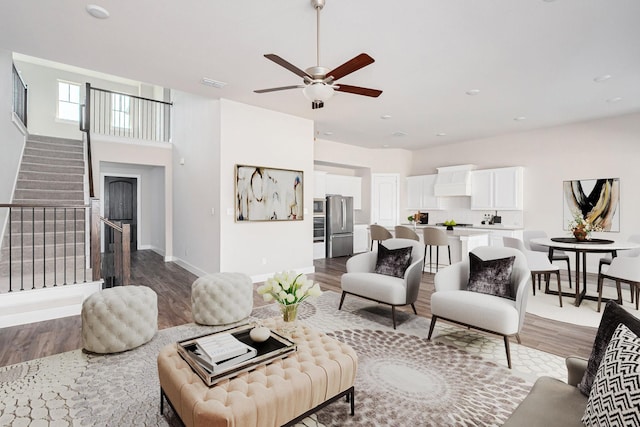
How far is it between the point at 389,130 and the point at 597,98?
3.44m

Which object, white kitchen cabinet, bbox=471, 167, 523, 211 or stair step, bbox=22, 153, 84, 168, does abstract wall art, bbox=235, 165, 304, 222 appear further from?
white kitchen cabinet, bbox=471, 167, 523, 211

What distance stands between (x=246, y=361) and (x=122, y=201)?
28.9ft

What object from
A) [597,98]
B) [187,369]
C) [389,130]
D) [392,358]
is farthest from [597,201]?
[187,369]

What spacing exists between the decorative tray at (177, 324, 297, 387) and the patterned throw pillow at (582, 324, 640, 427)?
1451 millimetres

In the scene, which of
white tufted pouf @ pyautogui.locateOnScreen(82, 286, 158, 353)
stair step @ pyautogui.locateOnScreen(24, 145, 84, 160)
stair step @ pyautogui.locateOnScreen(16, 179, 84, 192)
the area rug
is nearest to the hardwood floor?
the area rug

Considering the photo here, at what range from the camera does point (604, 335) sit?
1.44m

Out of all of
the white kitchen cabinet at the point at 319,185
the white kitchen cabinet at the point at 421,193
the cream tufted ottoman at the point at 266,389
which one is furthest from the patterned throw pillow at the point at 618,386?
the white kitchen cabinet at the point at 421,193

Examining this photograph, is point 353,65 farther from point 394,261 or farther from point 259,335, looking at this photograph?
point 394,261

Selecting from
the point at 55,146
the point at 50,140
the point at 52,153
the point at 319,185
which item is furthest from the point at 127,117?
the point at 319,185

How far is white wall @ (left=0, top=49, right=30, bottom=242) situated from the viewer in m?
4.57

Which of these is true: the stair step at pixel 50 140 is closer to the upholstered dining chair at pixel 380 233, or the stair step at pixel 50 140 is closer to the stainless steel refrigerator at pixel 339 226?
the stainless steel refrigerator at pixel 339 226

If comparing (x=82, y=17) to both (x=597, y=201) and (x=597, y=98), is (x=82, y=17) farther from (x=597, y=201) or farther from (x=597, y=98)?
(x=597, y=201)

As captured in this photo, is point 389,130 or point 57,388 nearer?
point 57,388

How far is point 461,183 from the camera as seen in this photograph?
7.87m
